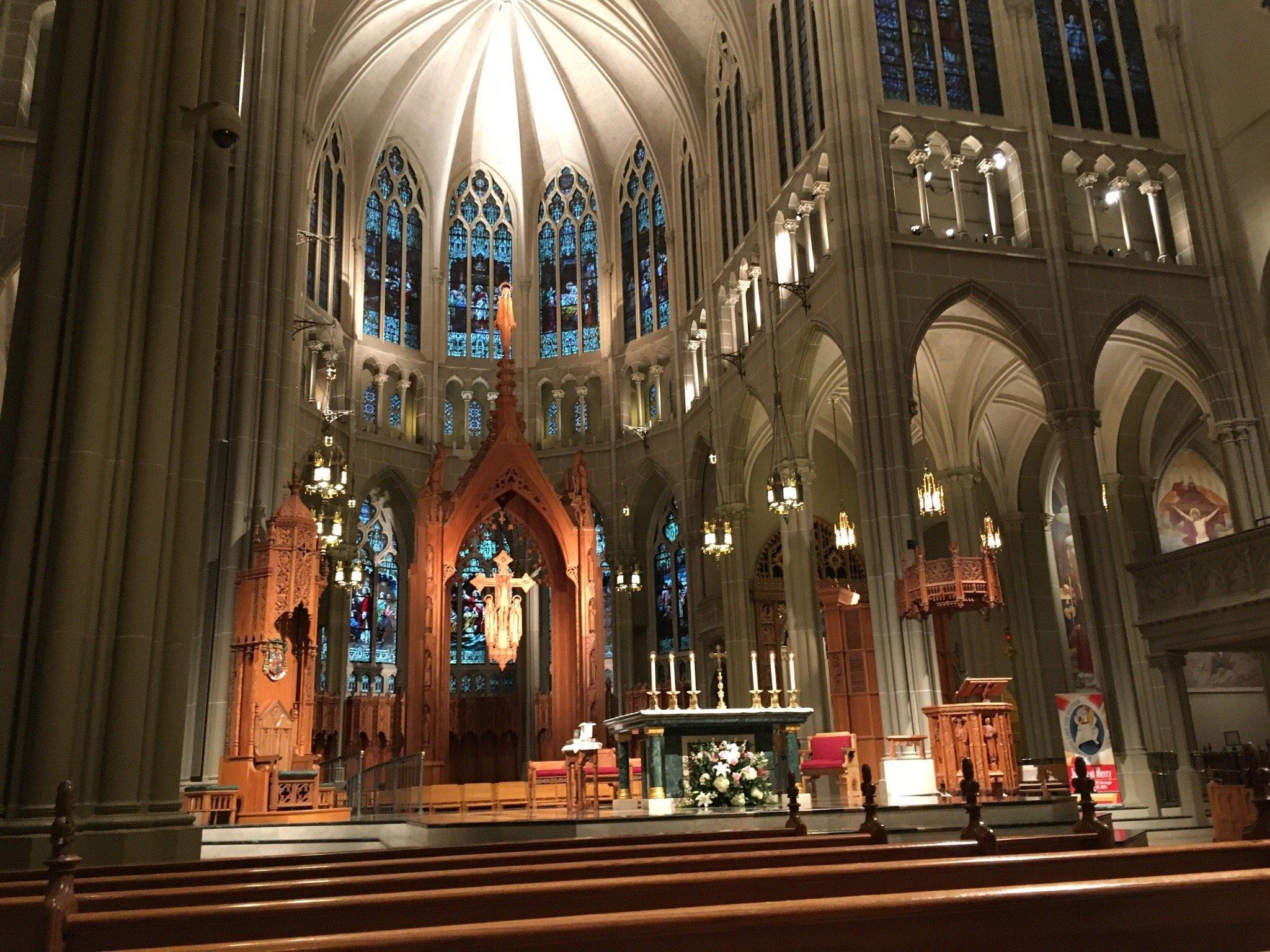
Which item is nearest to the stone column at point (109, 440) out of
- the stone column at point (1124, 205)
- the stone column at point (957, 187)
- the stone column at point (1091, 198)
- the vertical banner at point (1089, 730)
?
the vertical banner at point (1089, 730)

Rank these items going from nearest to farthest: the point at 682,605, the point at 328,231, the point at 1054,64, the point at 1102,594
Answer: the point at 1102,594 → the point at 1054,64 → the point at 328,231 → the point at 682,605

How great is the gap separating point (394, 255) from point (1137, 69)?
59.4 ft

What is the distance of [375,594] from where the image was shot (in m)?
26.8

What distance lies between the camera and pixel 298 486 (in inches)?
619

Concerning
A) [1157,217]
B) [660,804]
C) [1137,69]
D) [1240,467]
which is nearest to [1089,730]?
[660,804]

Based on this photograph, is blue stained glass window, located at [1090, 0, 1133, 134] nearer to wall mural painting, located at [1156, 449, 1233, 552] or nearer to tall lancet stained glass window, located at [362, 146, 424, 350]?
wall mural painting, located at [1156, 449, 1233, 552]

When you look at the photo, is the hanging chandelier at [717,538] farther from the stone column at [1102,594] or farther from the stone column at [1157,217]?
the stone column at [1157,217]

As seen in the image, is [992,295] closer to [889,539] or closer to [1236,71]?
[889,539]

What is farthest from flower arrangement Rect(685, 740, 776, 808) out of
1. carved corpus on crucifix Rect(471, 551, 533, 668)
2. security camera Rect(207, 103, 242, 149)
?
security camera Rect(207, 103, 242, 149)

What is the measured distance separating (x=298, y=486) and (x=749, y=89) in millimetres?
12860

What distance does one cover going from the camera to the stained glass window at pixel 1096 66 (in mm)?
20312

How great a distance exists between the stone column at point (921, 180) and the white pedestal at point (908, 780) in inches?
351

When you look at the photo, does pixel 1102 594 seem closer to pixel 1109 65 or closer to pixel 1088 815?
pixel 1109 65

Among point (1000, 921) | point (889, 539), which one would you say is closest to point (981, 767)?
point (889, 539)
